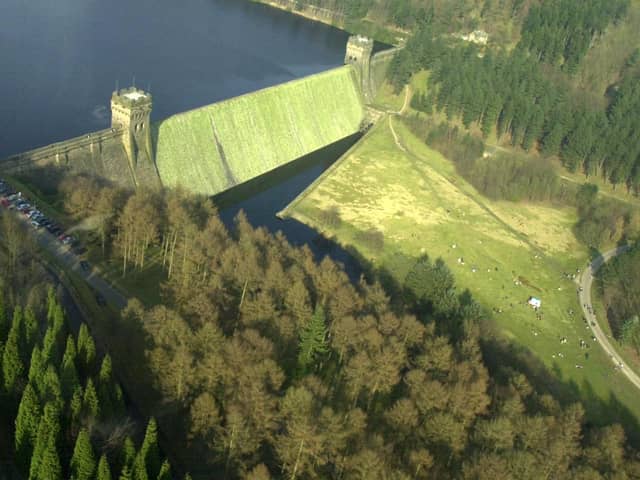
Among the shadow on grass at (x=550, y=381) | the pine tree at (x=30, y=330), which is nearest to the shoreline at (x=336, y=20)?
the shadow on grass at (x=550, y=381)

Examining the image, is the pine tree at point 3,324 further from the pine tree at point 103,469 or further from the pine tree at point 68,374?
the pine tree at point 103,469

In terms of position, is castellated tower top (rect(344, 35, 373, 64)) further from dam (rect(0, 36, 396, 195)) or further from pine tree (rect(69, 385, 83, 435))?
pine tree (rect(69, 385, 83, 435))

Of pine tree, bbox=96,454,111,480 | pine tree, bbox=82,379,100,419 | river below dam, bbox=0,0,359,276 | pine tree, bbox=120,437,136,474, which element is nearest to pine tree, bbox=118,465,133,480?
pine tree, bbox=120,437,136,474

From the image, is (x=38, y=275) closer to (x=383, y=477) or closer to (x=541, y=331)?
(x=383, y=477)

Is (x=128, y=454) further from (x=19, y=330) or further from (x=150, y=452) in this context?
(x=19, y=330)

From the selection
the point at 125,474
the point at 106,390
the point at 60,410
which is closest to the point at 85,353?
the point at 106,390
